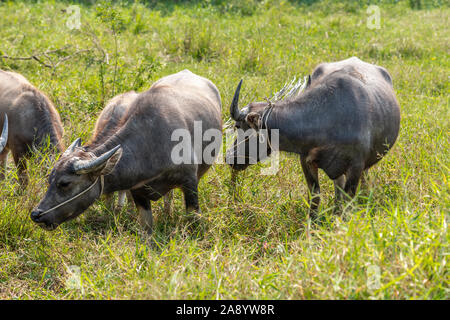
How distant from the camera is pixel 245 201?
491cm

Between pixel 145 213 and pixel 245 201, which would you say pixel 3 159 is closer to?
pixel 145 213

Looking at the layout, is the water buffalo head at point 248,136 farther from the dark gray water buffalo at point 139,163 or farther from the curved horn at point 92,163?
the curved horn at point 92,163

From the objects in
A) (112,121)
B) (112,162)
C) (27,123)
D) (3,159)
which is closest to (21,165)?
(27,123)

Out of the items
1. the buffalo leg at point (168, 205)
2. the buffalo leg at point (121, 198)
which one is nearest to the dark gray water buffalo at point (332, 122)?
the buffalo leg at point (168, 205)

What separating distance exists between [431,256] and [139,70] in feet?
15.9

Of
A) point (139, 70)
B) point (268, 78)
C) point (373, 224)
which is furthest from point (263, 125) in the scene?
point (268, 78)

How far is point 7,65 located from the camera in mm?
7965

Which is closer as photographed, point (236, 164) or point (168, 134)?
point (168, 134)

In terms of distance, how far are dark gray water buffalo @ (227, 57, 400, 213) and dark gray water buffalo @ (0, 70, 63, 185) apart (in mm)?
2073

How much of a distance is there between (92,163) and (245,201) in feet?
5.50

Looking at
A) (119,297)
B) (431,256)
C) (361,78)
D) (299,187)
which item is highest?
(361,78)

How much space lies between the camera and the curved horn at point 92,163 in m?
3.76

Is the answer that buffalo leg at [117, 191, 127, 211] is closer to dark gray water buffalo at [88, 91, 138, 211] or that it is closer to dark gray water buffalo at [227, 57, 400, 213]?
dark gray water buffalo at [88, 91, 138, 211]

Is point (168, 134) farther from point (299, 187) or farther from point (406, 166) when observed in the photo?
point (406, 166)
